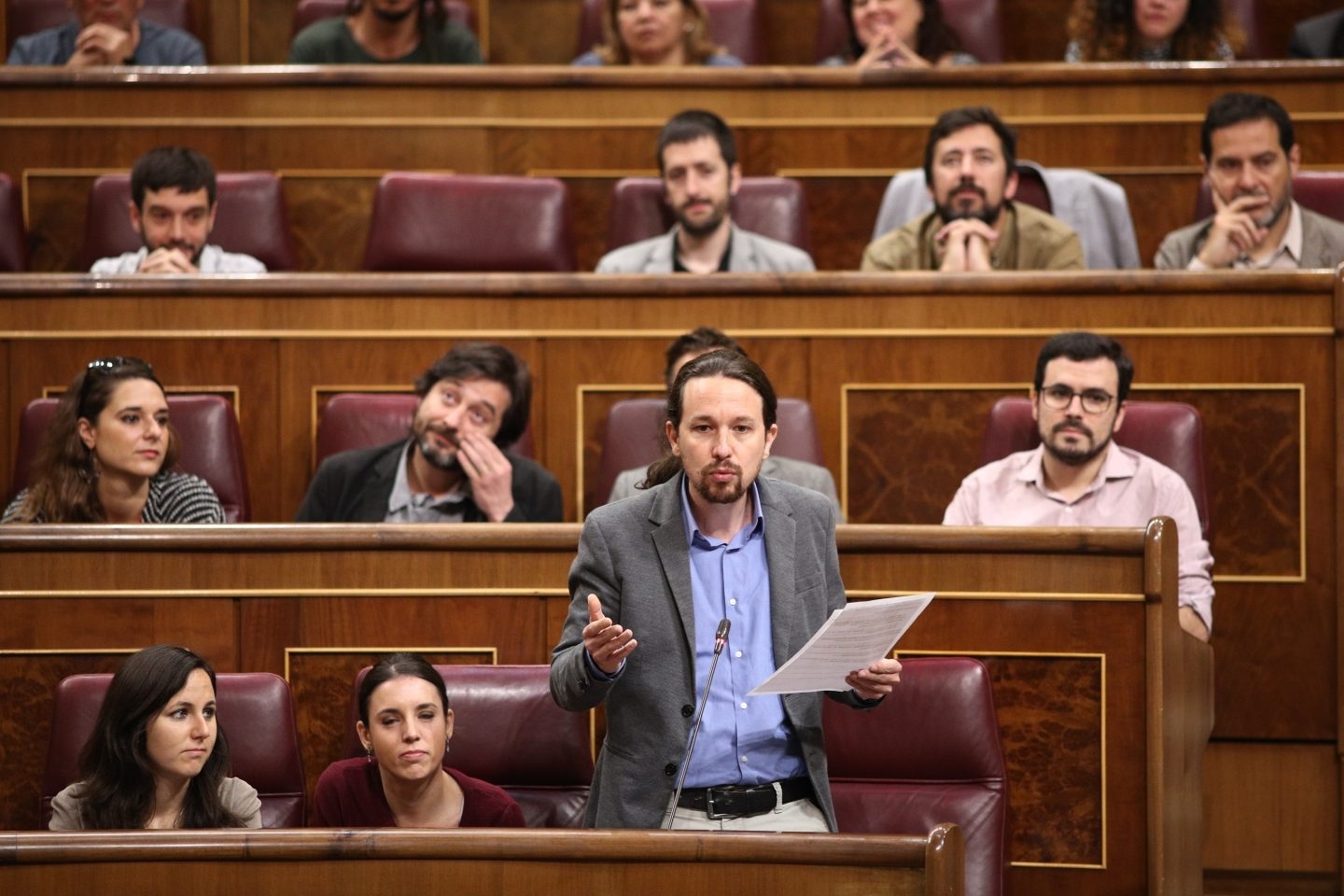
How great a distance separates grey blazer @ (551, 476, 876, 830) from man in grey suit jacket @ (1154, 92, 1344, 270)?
92 cm

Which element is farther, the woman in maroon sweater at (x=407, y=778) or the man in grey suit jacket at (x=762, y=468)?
the man in grey suit jacket at (x=762, y=468)

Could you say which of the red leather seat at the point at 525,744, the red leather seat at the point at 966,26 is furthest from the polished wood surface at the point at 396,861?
the red leather seat at the point at 966,26

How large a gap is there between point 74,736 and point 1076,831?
72cm

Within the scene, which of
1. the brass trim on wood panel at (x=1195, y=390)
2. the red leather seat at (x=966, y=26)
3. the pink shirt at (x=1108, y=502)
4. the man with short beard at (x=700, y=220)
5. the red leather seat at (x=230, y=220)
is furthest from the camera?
the red leather seat at (x=966, y=26)

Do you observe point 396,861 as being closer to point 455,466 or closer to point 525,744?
point 525,744

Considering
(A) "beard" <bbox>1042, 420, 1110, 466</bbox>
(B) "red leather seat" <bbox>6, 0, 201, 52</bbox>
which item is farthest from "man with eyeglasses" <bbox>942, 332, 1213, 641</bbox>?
(B) "red leather seat" <bbox>6, 0, 201, 52</bbox>

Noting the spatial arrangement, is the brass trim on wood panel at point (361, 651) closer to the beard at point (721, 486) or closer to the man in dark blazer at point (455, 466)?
the man in dark blazer at point (455, 466)

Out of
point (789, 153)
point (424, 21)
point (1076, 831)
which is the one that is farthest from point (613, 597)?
point (424, 21)

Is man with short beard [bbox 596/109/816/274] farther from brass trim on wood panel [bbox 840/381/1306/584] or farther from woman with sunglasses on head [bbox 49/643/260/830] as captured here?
woman with sunglasses on head [bbox 49/643/260/830]

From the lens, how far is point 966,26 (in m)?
2.55

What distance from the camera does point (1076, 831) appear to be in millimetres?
1313

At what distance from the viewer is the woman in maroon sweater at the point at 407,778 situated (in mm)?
1237

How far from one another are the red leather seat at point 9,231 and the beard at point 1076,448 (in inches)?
48.4

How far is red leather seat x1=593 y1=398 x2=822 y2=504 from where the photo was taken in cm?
168
